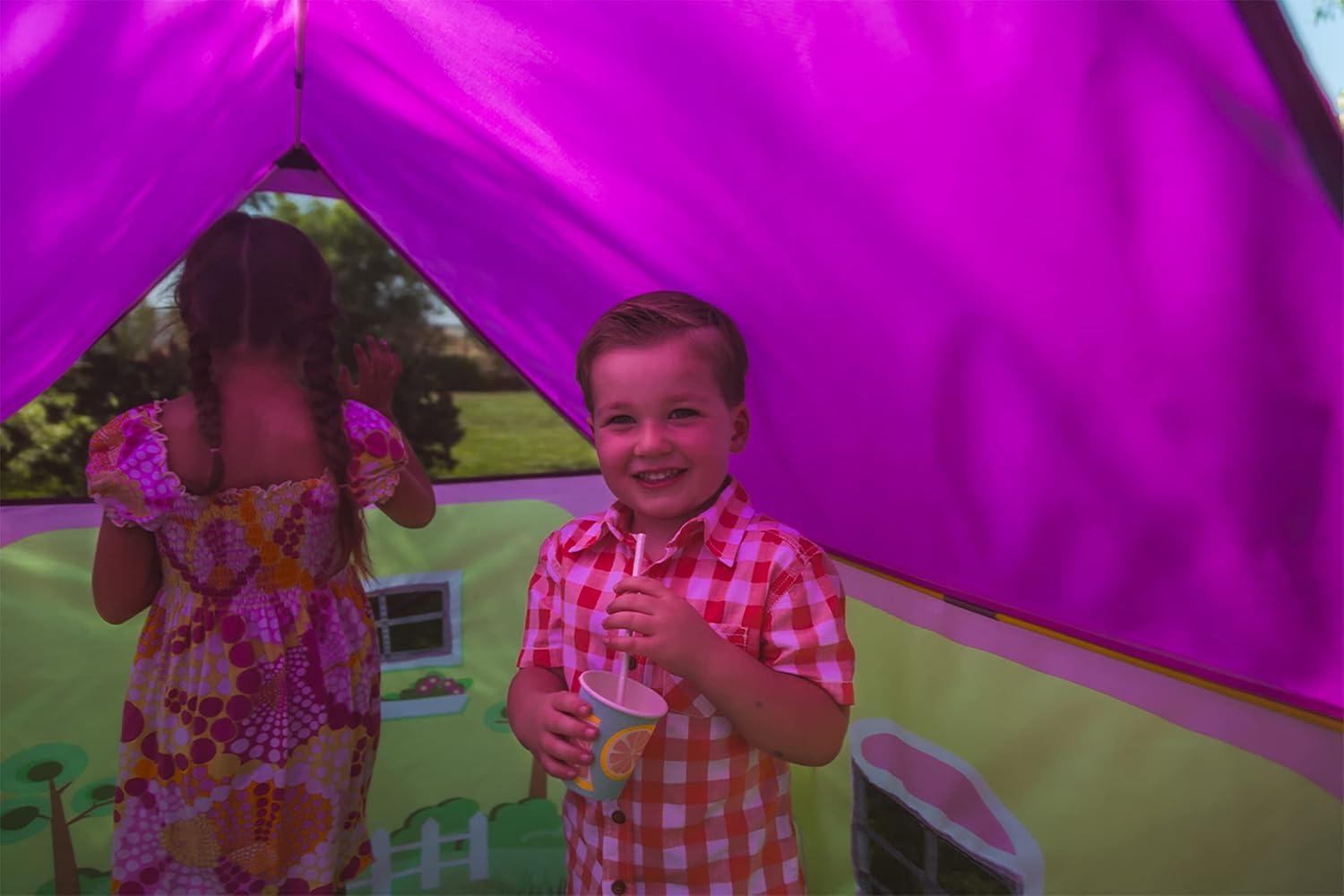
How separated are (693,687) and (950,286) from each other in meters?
0.63

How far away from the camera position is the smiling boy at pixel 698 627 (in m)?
1.14

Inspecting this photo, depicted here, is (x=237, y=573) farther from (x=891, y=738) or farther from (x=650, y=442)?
(x=891, y=738)

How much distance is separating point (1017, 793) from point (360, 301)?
8922mm

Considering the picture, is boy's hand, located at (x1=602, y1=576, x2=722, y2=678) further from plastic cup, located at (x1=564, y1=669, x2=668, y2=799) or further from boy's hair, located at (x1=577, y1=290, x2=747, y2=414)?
boy's hair, located at (x1=577, y1=290, x2=747, y2=414)

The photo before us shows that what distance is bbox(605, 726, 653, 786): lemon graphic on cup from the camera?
105 cm

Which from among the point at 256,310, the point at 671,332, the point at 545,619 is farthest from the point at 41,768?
the point at 671,332

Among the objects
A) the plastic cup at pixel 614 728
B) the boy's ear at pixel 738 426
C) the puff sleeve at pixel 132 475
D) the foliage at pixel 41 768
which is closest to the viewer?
the plastic cup at pixel 614 728

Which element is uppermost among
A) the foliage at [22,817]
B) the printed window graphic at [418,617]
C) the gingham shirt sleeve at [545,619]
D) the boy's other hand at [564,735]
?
the gingham shirt sleeve at [545,619]

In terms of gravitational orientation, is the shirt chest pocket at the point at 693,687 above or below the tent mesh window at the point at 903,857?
above

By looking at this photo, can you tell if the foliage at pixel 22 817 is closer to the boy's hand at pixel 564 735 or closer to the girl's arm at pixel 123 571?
the girl's arm at pixel 123 571

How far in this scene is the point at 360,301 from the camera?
9.30 metres

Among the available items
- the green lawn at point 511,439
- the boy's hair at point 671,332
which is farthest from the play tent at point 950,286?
the green lawn at point 511,439

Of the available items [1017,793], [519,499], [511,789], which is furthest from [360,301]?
[1017,793]

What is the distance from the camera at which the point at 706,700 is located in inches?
48.0
